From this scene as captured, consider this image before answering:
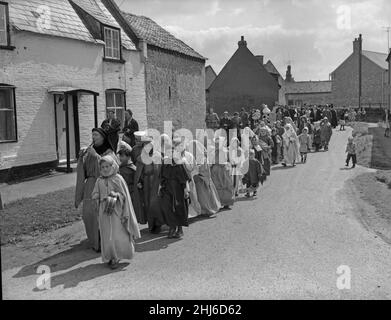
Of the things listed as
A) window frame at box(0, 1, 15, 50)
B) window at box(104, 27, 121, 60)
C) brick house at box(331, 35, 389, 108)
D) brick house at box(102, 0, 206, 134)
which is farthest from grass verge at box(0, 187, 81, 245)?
brick house at box(331, 35, 389, 108)

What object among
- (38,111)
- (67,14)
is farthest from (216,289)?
(67,14)

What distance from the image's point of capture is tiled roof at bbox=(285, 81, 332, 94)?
86.2 metres

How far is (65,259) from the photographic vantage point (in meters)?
7.65

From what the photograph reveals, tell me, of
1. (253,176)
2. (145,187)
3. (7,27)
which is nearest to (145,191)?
(145,187)

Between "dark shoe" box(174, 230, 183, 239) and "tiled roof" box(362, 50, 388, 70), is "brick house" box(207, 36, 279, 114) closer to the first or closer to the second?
"tiled roof" box(362, 50, 388, 70)

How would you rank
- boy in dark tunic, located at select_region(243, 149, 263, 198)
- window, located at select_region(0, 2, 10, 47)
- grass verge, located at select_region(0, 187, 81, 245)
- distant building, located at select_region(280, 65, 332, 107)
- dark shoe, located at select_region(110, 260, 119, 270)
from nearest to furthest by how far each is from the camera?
dark shoe, located at select_region(110, 260, 119, 270), grass verge, located at select_region(0, 187, 81, 245), boy in dark tunic, located at select_region(243, 149, 263, 198), window, located at select_region(0, 2, 10, 47), distant building, located at select_region(280, 65, 332, 107)

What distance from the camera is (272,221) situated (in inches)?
389

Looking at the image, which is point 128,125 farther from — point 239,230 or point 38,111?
point 239,230

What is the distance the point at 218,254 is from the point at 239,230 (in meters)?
1.65

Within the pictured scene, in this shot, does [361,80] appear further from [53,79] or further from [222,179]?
[222,179]

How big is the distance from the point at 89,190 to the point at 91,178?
0.19 meters

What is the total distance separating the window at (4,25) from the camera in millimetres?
14773

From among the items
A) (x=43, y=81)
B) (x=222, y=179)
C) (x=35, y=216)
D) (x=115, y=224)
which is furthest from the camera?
(x=43, y=81)

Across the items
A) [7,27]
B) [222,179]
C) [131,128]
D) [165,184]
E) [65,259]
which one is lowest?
[65,259]
